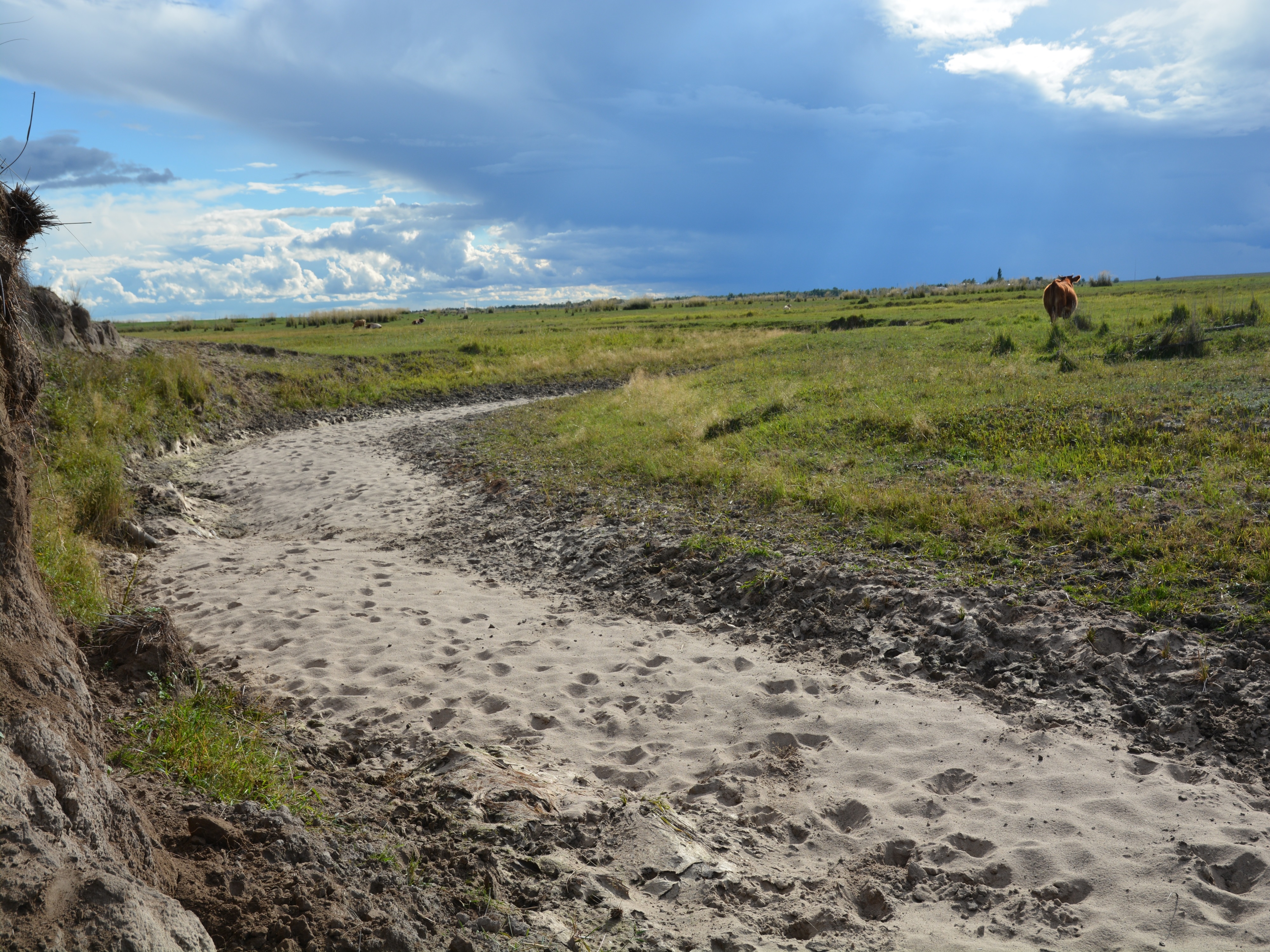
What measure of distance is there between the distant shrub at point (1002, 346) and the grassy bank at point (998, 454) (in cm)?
12

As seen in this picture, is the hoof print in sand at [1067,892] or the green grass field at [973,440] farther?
the green grass field at [973,440]

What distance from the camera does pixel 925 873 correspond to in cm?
395

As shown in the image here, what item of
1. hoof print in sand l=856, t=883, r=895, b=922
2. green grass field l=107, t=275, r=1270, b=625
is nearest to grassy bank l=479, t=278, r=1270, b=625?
green grass field l=107, t=275, r=1270, b=625

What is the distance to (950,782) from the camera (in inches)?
185

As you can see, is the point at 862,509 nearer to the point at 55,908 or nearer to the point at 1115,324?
the point at 55,908

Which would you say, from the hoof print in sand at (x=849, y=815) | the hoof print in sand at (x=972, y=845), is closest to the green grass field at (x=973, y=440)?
the hoof print in sand at (x=972, y=845)

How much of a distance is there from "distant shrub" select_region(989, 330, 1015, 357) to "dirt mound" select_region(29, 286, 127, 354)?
76.0ft

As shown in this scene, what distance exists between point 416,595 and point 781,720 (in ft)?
14.4

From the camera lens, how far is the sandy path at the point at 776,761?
145 inches

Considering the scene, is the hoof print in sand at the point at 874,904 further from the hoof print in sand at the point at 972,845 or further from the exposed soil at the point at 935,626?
the exposed soil at the point at 935,626

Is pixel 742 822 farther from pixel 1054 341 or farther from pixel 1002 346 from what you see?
pixel 1002 346

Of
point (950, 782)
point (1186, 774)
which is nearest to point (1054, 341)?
point (1186, 774)

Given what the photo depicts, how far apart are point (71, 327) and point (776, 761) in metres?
→ 20.7

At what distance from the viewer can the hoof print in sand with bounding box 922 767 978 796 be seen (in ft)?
15.2
